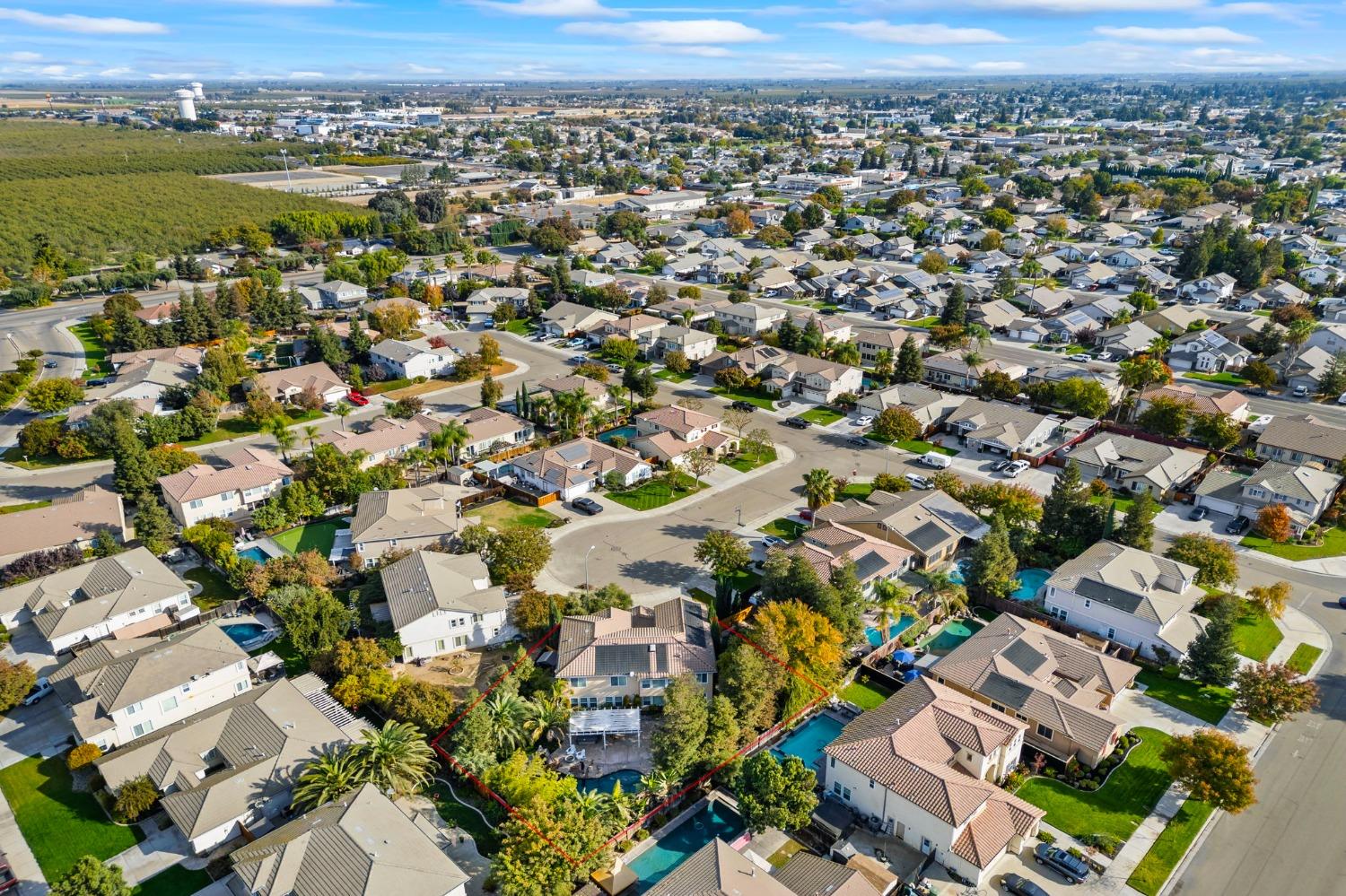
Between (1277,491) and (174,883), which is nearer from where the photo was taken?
(174,883)

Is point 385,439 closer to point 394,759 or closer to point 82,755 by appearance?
point 82,755

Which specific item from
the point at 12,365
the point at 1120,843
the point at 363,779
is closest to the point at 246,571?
the point at 363,779

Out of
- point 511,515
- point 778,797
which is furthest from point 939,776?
point 511,515

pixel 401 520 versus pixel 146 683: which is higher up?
pixel 401 520

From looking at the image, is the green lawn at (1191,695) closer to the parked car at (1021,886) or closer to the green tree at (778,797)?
the parked car at (1021,886)

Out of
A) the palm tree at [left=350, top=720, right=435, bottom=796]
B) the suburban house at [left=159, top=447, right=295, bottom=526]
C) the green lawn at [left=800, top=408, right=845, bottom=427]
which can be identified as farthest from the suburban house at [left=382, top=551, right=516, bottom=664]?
the green lawn at [left=800, top=408, right=845, bottom=427]

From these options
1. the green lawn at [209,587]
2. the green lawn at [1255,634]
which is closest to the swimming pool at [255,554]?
the green lawn at [209,587]
